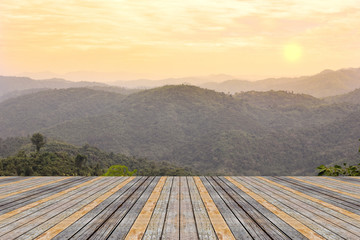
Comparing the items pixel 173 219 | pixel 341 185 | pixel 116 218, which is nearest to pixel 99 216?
pixel 116 218

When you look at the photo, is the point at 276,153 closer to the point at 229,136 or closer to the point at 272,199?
the point at 229,136

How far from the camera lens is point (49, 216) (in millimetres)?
3631

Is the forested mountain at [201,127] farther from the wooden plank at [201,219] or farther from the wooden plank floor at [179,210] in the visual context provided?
the wooden plank at [201,219]

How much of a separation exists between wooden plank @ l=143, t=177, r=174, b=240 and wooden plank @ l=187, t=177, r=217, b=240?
0.42 metres

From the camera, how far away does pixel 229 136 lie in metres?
103

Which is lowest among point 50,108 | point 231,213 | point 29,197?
point 231,213

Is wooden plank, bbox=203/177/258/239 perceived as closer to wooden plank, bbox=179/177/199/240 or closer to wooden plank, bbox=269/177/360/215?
wooden plank, bbox=179/177/199/240

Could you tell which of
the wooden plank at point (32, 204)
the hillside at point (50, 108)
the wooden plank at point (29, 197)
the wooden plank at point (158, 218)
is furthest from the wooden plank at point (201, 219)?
the hillside at point (50, 108)

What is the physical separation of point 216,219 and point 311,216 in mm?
1307

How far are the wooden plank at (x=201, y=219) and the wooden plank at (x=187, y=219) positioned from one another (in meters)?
0.05

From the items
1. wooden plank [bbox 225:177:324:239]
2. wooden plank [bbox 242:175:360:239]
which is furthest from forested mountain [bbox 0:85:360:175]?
wooden plank [bbox 225:177:324:239]

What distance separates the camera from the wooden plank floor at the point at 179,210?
9.93 ft

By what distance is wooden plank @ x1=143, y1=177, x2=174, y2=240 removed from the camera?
9.62 feet

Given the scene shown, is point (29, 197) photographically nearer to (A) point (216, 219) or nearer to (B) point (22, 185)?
(B) point (22, 185)
